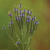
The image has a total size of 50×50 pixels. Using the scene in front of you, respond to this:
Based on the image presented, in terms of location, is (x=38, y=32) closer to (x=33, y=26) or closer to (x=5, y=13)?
(x=33, y=26)

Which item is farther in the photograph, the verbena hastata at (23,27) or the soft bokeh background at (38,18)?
the soft bokeh background at (38,18)

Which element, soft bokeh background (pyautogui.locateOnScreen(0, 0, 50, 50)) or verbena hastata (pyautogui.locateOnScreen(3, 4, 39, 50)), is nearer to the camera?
verbena hastata (pyautogui.locateOnScreen(3, 4, 39, 50))

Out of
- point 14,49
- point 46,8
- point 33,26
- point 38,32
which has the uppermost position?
point 46,8

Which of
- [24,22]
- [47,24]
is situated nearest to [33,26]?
[24,22]

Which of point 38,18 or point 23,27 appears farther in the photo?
point 38,18
